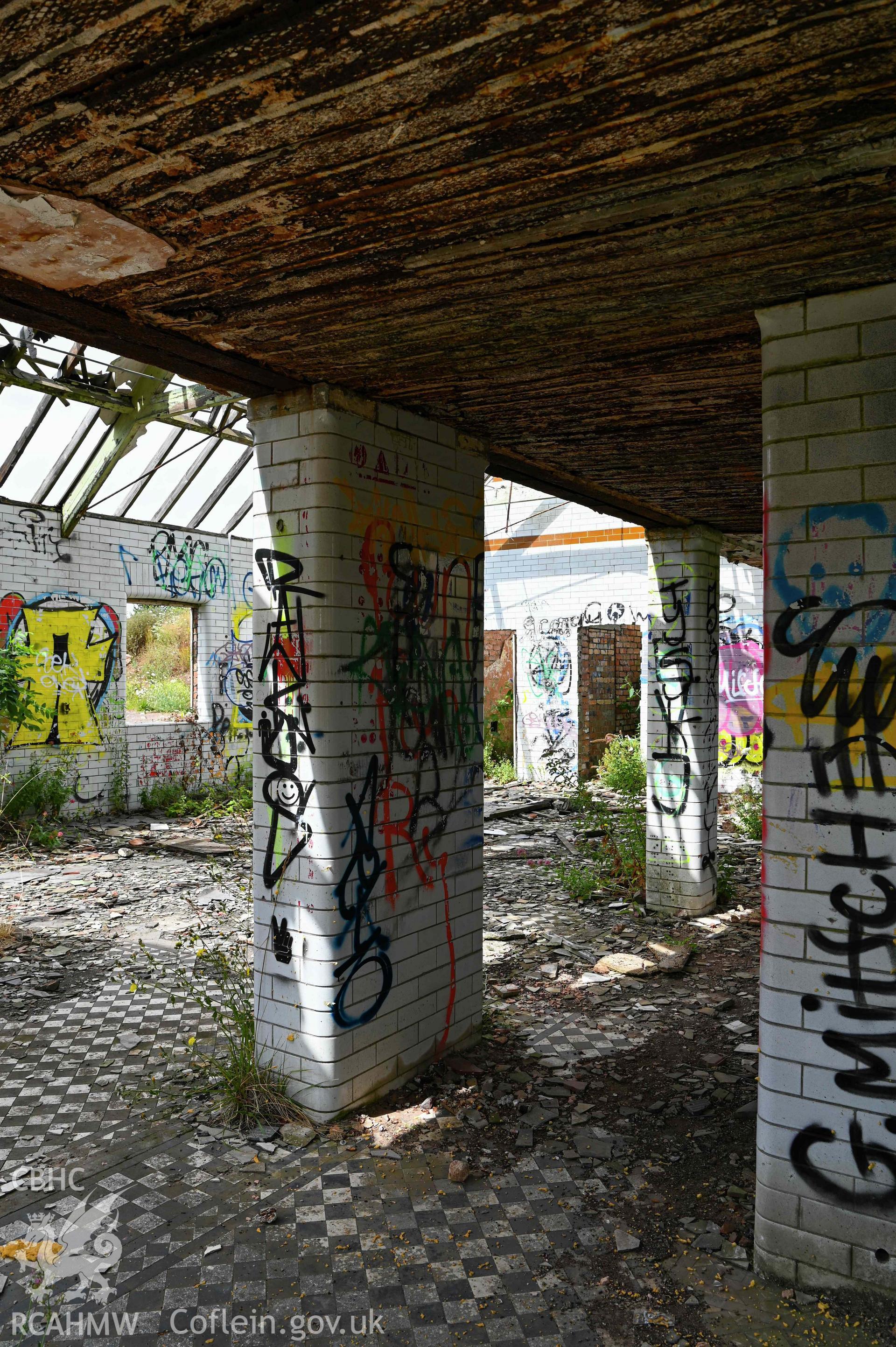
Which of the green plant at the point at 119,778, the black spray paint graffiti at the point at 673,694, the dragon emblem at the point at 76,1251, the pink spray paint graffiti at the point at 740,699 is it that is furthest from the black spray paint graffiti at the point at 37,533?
the pink spray paint graffiti at the point at 740,699

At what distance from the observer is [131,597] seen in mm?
12352

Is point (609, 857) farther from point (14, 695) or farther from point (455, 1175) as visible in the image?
point (14, 695)

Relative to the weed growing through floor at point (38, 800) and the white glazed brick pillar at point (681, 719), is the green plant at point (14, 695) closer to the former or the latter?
the weed growing through floor at point (38, 800)

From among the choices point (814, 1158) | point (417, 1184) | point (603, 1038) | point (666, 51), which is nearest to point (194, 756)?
point (603, 1038)

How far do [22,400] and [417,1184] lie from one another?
354 inches

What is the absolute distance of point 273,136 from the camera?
2.19 metres

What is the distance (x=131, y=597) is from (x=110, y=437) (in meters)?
2.63

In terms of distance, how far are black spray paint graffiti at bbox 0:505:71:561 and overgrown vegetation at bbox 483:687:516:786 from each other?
8059mm

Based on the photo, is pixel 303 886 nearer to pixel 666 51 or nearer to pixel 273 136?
pixel 273 136

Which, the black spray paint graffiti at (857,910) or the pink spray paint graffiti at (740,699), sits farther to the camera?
the pink spray paint graffiti at (740,699)

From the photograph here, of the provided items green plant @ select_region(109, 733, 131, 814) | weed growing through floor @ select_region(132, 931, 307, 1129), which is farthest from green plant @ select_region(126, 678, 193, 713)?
weed growing through floor @ select_region(132, 931, 307, 1129)

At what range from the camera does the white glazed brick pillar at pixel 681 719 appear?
7.88 m

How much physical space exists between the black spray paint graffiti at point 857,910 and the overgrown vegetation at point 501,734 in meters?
13.1

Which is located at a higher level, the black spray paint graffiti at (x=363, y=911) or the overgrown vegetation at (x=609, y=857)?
the black spray paint graffiti at (x=363, y=911)
